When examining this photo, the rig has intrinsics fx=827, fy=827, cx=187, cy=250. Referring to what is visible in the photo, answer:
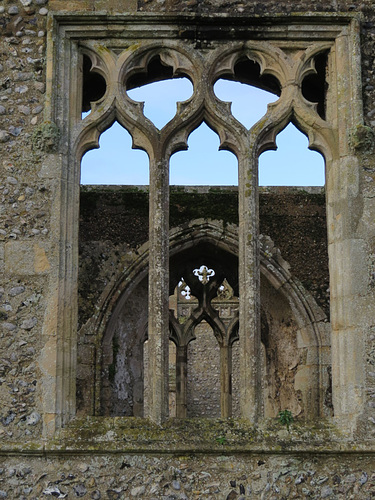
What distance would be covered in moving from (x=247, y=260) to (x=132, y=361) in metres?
6.20

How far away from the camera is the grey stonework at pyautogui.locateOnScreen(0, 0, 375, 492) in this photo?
216 inches

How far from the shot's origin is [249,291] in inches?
230

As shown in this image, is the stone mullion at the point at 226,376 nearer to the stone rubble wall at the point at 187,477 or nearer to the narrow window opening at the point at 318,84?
the narrow window opening at the point at 318,84

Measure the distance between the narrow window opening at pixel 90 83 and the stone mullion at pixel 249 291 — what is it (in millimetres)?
1463

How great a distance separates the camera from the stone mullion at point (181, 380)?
13047 mm

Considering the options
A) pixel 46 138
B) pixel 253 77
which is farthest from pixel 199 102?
pixel 46 138

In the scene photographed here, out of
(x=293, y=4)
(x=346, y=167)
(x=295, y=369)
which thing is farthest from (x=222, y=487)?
(x=295, y=369)

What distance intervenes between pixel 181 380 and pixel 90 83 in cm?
722

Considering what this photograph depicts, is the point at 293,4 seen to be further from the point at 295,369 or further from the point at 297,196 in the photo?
the point at 295,369

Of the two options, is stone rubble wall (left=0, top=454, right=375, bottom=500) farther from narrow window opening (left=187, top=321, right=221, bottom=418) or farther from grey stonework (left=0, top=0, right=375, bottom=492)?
narrow window opening (left=187, top=321, right=221, bottom=418)

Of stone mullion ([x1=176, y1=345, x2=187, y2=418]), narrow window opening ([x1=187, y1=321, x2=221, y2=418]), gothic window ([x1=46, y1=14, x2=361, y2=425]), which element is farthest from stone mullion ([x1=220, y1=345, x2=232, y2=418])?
narrow window opening ([x1=187, y1=321, x2=221, y2=418])

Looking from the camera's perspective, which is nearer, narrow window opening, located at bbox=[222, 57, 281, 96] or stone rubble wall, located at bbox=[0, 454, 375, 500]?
stone rubble wall, located at bbox=[0, 454, 375, 500]

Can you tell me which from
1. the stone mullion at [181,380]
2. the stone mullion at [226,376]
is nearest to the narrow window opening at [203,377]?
the stone mullion at [181,380]

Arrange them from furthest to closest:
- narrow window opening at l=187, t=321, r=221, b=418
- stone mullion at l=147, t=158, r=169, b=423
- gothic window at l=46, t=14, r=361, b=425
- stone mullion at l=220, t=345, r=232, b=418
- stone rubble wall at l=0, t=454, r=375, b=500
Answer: narrow window opening at l=187, t=321, r=221, b=418 < stone mullion at l=220, t=345, r=232, b=418 < gothic window at l=46, t=14, r=361, b=425 < stone mullion at l=147, t=158, r=169, b=423 < stone rubble wall at l=0, t=454, r=375, b=500
